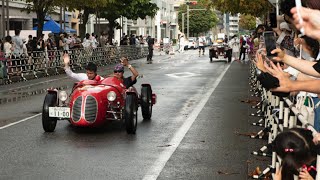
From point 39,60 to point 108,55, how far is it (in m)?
11.5

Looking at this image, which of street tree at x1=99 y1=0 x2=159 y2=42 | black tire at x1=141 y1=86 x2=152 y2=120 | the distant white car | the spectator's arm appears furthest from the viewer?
the distant white car

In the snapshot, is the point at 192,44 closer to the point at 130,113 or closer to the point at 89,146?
the point at 130,113

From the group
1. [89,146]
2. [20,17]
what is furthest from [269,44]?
[20,17]

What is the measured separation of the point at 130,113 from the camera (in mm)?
9828

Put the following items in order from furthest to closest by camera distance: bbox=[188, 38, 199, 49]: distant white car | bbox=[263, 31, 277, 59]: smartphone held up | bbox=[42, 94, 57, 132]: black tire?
bbox=[188, 38, 199, 49]: distant white car, bbox=[42, 94, 57, 132]: black tire, bbox=[263, 31, 277, 59]: smartphone held up

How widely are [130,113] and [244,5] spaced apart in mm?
24111

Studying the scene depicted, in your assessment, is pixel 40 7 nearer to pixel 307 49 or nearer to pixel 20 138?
pixel 20 138

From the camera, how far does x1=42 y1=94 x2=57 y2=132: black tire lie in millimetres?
10102

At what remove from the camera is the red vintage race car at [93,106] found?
988 centimetres

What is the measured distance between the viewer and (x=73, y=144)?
9211mm

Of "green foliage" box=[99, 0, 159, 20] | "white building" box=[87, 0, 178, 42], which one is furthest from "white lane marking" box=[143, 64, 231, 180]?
"white building" box=[87, 0, 178, 42]

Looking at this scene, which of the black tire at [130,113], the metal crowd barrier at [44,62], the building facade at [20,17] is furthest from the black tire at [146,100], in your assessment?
the building facade at [20,17]

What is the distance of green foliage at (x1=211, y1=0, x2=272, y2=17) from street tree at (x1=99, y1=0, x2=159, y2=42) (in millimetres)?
8376

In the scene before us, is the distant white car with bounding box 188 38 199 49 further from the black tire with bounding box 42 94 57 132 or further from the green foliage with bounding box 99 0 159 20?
the black tire with bounding box 42 94 57 132
